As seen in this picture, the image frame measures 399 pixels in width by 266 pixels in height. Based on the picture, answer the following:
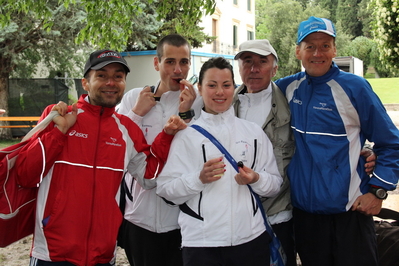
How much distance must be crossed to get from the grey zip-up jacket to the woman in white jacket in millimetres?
231

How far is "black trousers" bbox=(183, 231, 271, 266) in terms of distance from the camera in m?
2.59

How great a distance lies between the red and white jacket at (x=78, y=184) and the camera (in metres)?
2.49

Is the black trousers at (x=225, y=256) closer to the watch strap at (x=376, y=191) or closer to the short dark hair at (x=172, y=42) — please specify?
the watch strap at (x=376, y=191)

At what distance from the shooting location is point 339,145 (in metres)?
2.92

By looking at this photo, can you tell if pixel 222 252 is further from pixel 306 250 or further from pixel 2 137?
pixel 2 137

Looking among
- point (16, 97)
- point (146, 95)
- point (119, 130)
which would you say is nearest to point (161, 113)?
point (146, 95)

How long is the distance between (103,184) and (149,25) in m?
13.7

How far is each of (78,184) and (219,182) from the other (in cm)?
93

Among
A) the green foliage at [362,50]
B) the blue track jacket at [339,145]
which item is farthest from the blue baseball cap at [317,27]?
the green foliage at [362,50]

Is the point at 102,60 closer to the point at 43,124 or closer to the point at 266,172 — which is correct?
the point at 43,124

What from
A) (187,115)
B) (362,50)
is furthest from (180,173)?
(362,50)

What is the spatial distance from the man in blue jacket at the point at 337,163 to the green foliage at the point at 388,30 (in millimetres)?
7969

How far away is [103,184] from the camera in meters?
2.63

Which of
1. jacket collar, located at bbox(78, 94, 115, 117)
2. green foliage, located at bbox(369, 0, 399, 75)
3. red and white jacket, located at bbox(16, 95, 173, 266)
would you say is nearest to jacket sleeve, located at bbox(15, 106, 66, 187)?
red and white jacket, located at bbox(16, 95, 173, 266)
